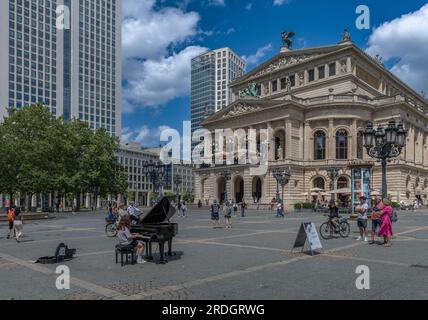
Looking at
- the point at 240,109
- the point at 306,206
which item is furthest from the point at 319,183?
the point at 240,109

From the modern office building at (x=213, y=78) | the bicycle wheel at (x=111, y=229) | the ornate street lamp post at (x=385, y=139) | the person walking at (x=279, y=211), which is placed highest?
the modern office building at (x=213, y=78)

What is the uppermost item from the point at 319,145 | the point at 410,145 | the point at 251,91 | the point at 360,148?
the point at 251,91

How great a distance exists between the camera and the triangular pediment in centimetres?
7212

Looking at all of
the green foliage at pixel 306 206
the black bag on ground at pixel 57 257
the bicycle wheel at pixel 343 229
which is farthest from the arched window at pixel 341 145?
the black bag on ground at pixel 57 257

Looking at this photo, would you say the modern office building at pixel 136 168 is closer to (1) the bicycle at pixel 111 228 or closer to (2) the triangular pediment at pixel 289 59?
(2) the triangular pediment at pixel 289 59

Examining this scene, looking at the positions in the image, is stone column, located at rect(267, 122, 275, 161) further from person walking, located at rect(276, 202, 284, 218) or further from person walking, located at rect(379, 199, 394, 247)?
person walking, located at rect(379, 199, 394, 247)

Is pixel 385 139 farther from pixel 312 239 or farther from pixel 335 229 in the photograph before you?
pixel 312 239

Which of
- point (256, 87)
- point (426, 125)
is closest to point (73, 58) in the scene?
point (256, 87)

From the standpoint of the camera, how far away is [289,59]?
78.1 meters

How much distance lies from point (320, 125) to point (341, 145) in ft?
15.5

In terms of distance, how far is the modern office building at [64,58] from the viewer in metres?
111

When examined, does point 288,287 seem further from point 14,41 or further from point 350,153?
point 14,41

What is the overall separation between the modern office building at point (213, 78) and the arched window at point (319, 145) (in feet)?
203

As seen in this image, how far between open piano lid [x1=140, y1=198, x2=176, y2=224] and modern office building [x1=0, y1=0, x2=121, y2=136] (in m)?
93.1
